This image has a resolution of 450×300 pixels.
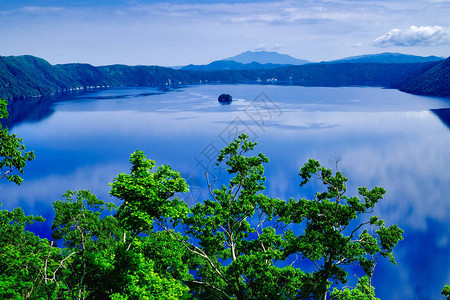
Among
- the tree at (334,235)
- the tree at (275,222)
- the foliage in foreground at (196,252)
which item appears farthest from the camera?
the tree at (334,235)

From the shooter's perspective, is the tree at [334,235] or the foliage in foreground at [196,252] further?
the tree at [334,235]

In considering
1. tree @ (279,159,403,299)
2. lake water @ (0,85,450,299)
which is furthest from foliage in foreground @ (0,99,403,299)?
lake water @ (0,85,450,299)

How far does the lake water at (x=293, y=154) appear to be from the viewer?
42.4 metres

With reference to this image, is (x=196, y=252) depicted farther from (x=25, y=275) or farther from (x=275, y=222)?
(x=25, y=275)

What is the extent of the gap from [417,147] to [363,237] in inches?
3102

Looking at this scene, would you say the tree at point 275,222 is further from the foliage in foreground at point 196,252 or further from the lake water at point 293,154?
the lake water at point 293,154

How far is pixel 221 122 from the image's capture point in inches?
4486

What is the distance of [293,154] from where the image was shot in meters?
74.9

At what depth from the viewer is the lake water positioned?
42438mm

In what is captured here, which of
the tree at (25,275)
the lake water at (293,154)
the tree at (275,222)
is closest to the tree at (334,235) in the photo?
the tree at (275,222)

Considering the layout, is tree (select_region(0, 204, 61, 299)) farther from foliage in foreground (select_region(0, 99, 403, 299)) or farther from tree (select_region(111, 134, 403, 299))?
tree (select_region(111, 134, 403, 299))

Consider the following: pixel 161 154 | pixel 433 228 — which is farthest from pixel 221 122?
pixel 433 228

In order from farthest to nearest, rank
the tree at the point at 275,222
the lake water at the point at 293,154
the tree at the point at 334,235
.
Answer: the lake water at the point at 293,154
the tree at the point at 334,235
the tree at the point at 275,222

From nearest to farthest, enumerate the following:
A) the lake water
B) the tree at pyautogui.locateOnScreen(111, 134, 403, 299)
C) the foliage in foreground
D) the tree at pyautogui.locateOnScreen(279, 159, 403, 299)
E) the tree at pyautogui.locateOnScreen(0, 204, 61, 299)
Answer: the tree at pyautogui.locateOnScreen(0, 204, 61, 299) < the foliage in foreground < the tree at pyautogui.locateOnScreen(111, 134, 403, 299) < the tree at pyautogui.locateOnScreen(279, 159, 403, 299) < the lake water
